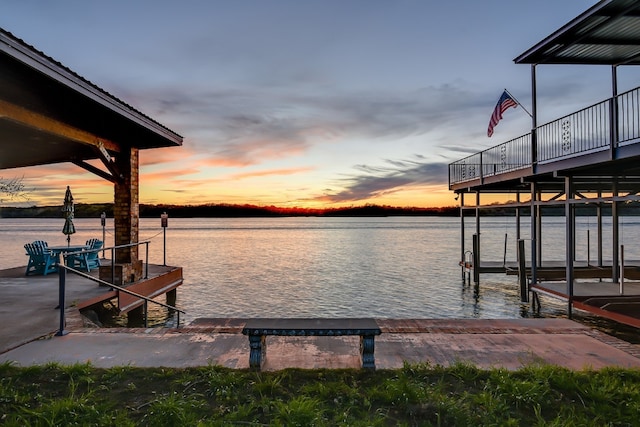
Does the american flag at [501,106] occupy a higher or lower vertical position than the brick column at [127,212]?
higher

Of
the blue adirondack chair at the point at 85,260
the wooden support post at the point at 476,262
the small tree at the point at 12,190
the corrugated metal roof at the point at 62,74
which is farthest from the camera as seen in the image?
the wooden support post at the point at 476,262

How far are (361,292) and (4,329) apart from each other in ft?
48.4

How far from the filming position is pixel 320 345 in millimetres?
5812

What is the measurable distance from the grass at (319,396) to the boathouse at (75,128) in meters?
4.51

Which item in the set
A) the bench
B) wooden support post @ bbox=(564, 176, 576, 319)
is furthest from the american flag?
the bench

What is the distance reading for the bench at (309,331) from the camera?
4.64m

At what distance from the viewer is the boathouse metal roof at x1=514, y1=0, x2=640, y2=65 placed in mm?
9170

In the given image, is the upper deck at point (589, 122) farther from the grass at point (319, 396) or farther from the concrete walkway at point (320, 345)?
the grass at point (319, 396)

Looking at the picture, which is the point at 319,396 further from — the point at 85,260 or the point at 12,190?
the point at 12,190

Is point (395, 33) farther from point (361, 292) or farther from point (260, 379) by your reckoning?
point (260, 379)

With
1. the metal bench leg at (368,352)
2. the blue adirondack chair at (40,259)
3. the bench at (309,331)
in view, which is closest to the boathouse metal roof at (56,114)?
the blue adirondack chair at (40,259)

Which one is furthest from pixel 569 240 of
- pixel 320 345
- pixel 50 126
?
pixel 50 126

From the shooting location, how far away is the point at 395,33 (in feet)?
56.3

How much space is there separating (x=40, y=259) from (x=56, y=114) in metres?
6.40
